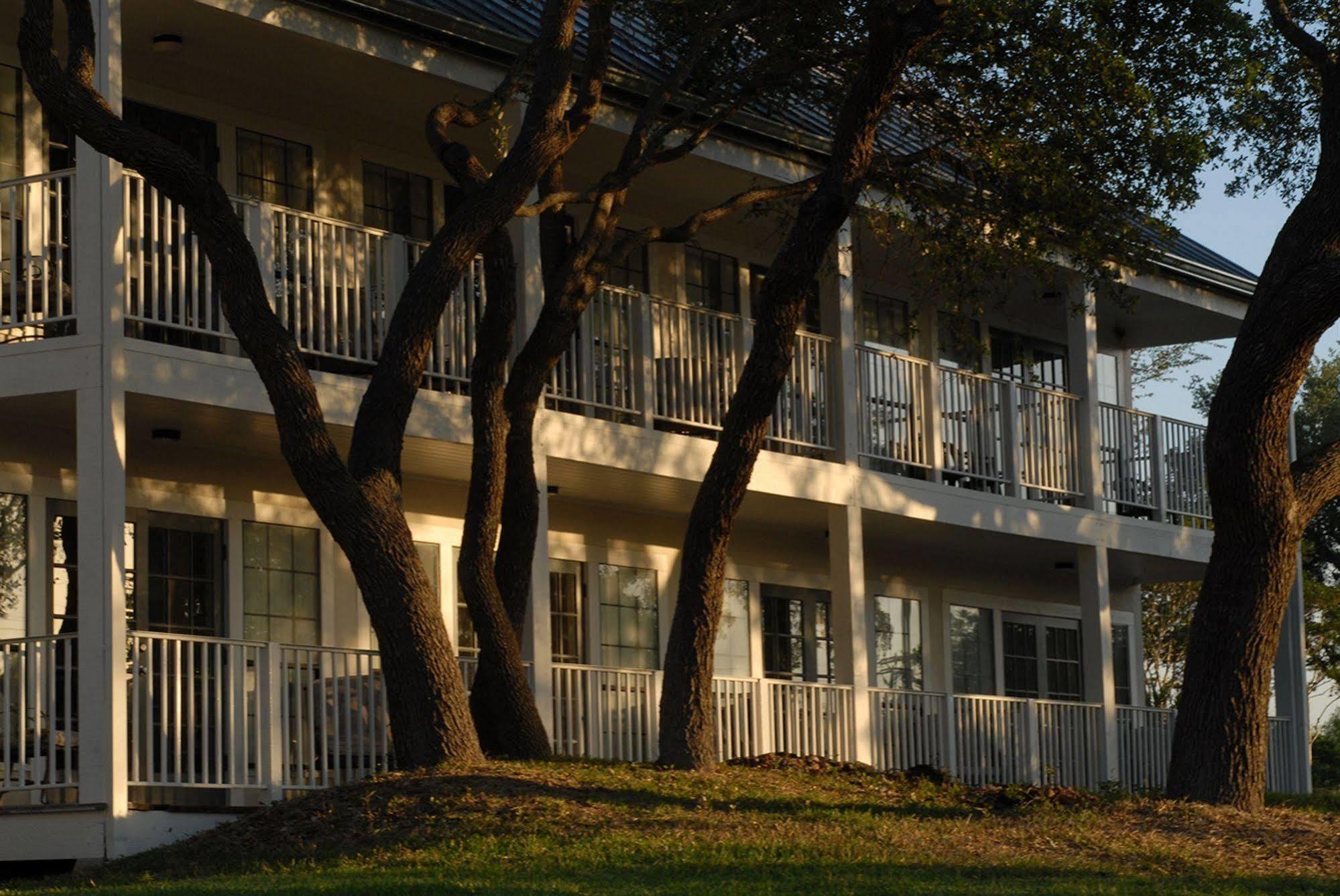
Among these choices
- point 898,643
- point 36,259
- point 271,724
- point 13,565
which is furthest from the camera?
point 898,643

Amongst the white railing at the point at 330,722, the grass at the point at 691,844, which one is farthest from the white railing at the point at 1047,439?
the white railing at the point at 330,722

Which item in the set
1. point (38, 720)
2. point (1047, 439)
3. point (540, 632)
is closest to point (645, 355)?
point (540, 632)

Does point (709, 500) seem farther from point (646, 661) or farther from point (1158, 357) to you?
point (1158, 357)

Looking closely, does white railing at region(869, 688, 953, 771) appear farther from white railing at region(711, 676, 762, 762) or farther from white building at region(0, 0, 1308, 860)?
white railing at region(711, 676, 762, 762)

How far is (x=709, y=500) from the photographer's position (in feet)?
47.2

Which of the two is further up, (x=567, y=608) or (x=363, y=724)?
(x=567, y=608)

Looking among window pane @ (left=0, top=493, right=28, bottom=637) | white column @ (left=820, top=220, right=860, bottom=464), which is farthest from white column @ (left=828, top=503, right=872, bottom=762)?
window pane @ (left=0, top=493, right=28, bottom=637)

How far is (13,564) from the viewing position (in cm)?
1487

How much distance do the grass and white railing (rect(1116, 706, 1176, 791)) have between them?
23.8ft

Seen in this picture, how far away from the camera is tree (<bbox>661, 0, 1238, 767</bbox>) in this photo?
1427 centimetres

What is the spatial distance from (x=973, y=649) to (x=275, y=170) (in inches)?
409

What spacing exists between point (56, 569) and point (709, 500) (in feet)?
15.6

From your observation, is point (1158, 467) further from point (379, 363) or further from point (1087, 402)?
point (379, 363)

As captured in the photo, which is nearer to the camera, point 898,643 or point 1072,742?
point 1072,742
